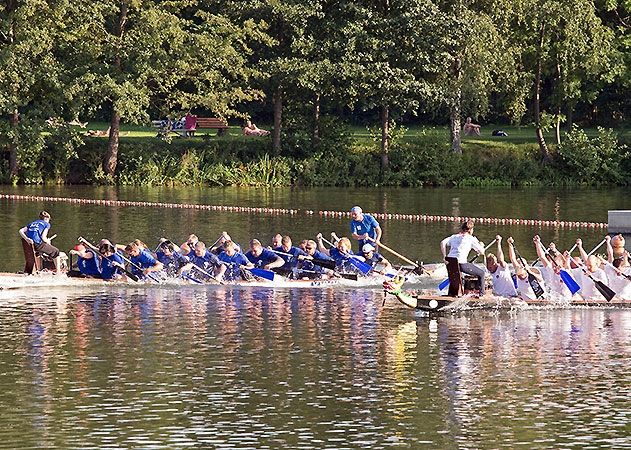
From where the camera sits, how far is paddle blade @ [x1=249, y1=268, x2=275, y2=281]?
3428cm

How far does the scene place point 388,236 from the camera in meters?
45.2

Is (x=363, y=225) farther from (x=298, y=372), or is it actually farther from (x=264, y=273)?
(x=298, y=372)

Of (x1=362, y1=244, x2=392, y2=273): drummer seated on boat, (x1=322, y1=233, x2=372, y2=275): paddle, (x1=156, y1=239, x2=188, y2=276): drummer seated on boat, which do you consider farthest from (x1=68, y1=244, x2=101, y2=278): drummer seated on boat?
(x1=362, y1=244, x2=392, y2=273): drummer seated on boat

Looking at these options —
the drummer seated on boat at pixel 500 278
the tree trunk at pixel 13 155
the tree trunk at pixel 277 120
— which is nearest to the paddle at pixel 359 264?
the drummer seated on boat at pixel 500 278

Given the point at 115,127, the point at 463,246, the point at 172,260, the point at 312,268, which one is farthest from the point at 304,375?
the point at 115,127

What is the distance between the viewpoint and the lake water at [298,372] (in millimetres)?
19859

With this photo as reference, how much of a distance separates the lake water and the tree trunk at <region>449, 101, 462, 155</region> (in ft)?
109

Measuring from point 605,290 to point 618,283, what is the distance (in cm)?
44

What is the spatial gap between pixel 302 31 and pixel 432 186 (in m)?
8.96

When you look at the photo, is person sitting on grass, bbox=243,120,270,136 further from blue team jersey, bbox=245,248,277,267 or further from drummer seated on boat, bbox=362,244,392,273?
blue team jersey, bbox=245,248,277,267

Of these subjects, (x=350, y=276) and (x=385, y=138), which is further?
(x=385, y=138)

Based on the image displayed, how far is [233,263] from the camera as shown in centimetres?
3441

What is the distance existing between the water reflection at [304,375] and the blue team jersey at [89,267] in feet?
6.94

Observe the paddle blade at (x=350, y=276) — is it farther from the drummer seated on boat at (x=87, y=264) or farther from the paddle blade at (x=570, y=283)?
the paddle blade at (x=570, y=283)
